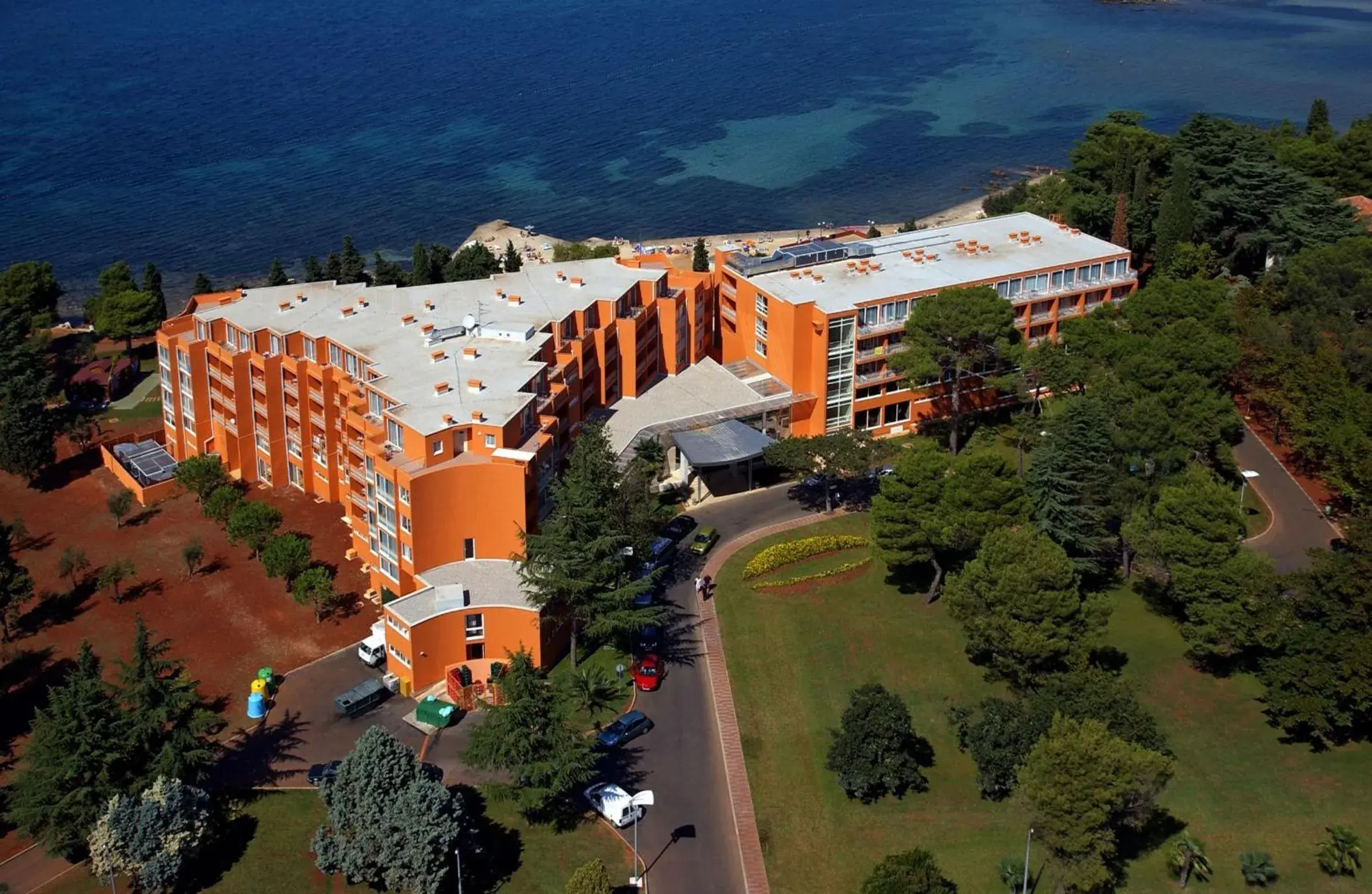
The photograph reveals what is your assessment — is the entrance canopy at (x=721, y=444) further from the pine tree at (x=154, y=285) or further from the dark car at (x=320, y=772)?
the pine tree at (x=154, y=285)

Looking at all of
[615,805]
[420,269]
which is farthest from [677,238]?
[615,805]

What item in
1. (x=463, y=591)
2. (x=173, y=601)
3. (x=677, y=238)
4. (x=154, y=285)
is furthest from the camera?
(x=677, y=238)

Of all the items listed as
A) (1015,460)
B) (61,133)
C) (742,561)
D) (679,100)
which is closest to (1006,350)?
(1015,460)

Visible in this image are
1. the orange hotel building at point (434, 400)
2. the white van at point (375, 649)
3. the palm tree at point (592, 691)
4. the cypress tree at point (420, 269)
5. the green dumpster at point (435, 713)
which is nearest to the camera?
the palm tree at point (592, 691)

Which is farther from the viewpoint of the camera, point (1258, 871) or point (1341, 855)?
point (1341, 855)

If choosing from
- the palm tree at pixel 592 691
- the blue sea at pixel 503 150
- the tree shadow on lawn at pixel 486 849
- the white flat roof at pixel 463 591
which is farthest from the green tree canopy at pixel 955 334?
the blue sea at pixel 503 150

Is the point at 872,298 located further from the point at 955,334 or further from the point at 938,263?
the point at 938,263

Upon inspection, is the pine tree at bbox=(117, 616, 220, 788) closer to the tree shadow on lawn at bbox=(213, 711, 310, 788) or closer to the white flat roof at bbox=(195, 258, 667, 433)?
the tree shadow on lawn at bbox=(213, 711, 310, 788)
